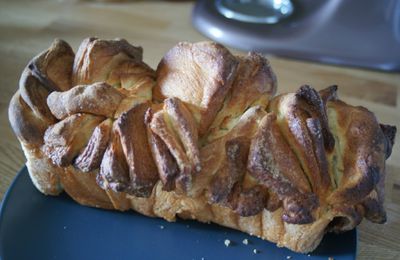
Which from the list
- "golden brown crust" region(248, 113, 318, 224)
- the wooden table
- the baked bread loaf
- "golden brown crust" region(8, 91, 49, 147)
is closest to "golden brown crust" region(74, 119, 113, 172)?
the baked bread loaf

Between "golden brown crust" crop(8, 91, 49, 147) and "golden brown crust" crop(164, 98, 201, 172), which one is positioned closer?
"golden brown crust" crop(164, 98, 201, 172)

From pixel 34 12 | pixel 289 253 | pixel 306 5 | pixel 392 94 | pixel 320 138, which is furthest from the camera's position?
pixel 34 12

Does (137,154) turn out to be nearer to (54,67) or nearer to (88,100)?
(88,100)

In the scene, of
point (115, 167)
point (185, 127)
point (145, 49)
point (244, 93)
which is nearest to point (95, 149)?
point (115, 167)

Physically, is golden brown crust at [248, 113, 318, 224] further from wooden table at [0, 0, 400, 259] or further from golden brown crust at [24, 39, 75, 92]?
golden brown crust at [24, 39, 75, 92]

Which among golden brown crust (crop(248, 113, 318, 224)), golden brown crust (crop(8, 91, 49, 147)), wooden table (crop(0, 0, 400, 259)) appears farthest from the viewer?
wooden table (crop(0, 0, 400, 259))

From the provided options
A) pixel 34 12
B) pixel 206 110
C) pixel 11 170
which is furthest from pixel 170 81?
pixel 34 12

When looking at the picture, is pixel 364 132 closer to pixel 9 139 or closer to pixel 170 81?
pixel 170 81
